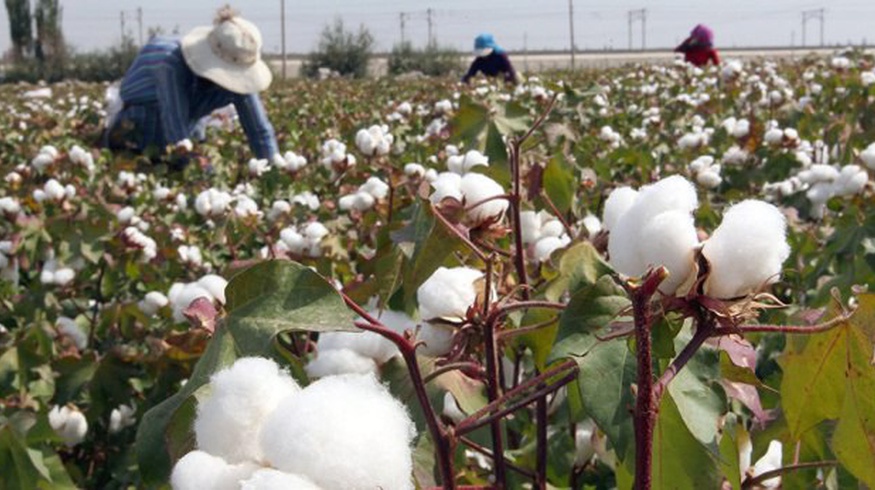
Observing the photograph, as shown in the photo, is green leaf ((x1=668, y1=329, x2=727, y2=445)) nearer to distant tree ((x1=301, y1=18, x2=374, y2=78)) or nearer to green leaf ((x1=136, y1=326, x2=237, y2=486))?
green leaf ((x1=136, y1=326, x2=237, y2=486))

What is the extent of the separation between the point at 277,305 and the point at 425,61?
2343cm

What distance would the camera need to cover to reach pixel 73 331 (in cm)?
205

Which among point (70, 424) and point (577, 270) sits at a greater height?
point (577, 270)

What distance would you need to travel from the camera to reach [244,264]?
4.36 ft

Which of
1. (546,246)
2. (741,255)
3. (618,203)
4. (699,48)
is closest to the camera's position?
(741,255)

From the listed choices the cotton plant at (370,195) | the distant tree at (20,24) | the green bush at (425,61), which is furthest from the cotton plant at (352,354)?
the distant tree at (20,24)

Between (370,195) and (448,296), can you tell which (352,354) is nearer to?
(448,296)

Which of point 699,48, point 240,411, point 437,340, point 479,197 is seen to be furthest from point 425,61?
point 240,411

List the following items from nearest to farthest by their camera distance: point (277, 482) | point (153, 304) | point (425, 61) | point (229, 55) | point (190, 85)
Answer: point (277, 482) → point (153, 304) → point (229, 55) → point (190, 85) → point (425, 61)

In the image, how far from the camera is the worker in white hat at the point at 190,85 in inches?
207

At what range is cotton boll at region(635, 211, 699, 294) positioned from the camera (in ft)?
1.98

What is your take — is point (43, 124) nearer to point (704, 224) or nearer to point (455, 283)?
point (704, 224)

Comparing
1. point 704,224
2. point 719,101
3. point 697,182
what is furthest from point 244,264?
point 719,101

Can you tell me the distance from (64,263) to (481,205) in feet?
4.85
